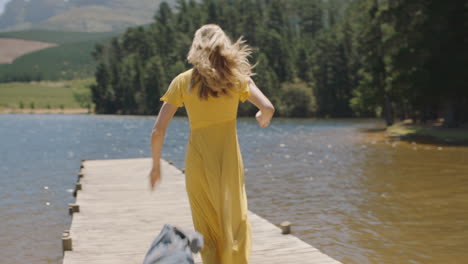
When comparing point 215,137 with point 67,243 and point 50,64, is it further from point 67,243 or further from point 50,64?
point 50,64

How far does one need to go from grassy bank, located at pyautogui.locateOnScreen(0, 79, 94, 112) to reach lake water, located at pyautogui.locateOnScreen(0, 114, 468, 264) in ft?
297

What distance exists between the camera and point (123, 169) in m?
16.5

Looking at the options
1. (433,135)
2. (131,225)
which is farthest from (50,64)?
(131,225)

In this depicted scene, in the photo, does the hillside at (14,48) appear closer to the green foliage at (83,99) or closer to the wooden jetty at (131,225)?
the green foliage at (83,99)

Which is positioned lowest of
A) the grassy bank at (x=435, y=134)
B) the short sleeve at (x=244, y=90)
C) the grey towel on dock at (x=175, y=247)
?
the grassy bank at (x=435, y=134)

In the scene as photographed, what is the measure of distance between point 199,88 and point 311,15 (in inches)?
4510

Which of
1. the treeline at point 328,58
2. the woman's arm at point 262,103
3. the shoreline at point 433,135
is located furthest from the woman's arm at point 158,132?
the treeline at point 328,58

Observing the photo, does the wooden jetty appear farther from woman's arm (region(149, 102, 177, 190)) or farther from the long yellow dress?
woman's arm (region(149, 102, 177, 190))

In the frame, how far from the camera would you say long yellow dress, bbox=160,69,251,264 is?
4422 mm

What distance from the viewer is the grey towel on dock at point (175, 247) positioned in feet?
14.1

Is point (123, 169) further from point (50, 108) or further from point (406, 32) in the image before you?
point (50, 108)

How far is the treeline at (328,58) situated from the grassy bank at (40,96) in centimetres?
1042

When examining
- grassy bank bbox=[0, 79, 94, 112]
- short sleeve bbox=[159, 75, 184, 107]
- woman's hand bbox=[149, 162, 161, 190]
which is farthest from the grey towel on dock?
grassy bank bbox=[0, 79, 94, 112]

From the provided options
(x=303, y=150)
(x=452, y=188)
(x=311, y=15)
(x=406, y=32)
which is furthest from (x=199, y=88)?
(x=311, y=15)
